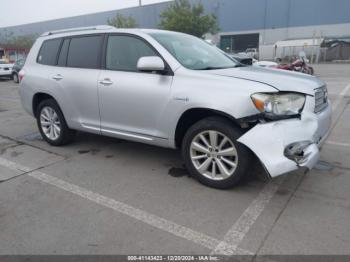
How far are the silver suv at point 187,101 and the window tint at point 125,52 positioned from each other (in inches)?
0.5

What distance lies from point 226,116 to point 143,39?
5.01ft

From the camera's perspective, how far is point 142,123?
4102mm

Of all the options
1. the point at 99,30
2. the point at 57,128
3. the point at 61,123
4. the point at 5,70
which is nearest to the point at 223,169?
the point at 99,30

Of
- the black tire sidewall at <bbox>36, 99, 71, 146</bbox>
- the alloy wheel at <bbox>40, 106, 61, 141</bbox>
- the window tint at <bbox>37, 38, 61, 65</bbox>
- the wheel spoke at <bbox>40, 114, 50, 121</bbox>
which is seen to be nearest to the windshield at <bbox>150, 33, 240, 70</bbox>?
the window tint at <bbox>37, 38, 61, 65</bbox>

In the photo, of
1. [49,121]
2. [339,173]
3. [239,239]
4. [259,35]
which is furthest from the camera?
[259,35]

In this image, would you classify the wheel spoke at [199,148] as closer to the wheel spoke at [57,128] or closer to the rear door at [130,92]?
the rear door at [130,92]

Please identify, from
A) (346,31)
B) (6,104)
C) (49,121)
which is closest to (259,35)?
(346,31)

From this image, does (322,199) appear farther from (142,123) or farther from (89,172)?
(89,172)

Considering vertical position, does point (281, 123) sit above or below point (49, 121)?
above

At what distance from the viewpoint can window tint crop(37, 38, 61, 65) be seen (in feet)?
17.0

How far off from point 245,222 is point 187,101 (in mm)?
1421

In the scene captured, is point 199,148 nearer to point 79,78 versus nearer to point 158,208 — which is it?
point 158,208

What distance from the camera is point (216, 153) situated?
3588 mm

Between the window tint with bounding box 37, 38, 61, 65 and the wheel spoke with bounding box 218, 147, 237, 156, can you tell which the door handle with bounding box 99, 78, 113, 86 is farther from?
the wheel spoke with bounding box 218, 147, 237, 156
